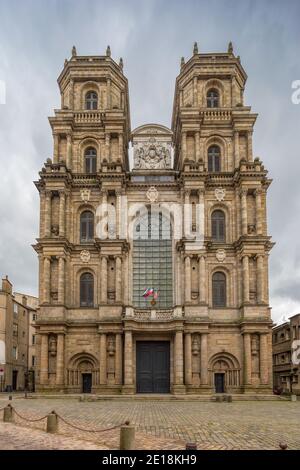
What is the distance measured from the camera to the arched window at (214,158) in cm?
5376

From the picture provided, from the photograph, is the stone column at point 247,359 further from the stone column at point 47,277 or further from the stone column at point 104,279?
the stone column at point 47,277

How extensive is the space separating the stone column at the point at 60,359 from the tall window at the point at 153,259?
7653 millimetres

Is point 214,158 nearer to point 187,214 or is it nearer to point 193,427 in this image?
point 187,214

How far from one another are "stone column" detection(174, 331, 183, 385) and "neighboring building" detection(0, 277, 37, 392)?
25.7 metres

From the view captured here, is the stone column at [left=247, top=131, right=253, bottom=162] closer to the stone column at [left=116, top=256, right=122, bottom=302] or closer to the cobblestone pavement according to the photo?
the stone column at [left=116, top=256, right=122, bottom=302]

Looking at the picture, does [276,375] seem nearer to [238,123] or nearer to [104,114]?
[238,123]

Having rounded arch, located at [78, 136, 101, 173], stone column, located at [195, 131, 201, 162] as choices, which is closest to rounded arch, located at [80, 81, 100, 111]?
rounded arch, located at [78, 136, 101, 173]

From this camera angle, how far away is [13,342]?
72750mm

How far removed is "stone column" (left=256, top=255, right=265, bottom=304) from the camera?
48.1 meters

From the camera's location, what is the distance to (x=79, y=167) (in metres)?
53.9

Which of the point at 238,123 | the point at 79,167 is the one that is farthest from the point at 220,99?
the point at 79,167

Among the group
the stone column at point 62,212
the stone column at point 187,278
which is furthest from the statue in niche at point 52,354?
the stone column at point 187,278

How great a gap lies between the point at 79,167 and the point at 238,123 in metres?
16.2

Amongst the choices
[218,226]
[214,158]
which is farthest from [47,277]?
[214,158]
